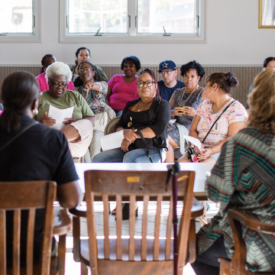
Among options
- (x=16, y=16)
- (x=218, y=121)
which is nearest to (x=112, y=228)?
(x=218, y=121)

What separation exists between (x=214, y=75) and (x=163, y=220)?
4.60 feet

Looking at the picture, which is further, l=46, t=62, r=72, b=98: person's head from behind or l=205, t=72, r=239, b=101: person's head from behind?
l=46, t=62, r=72, b=98: person's head from behind

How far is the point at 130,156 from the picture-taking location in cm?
312

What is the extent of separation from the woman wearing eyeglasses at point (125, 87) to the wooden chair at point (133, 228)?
11.1 ft

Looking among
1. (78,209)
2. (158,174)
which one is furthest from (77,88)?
(158,174)

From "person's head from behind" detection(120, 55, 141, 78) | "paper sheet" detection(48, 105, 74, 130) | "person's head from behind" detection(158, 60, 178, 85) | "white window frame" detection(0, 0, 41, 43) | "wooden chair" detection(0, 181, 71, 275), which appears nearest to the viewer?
"wooden chair" detection(0, 181, 71, 275)

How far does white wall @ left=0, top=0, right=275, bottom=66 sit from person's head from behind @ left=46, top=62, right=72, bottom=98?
294 centimetres

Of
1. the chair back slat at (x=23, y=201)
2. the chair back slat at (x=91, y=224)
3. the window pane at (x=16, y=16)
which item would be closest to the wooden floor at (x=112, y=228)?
the chair back slat at (x=91, y=224)

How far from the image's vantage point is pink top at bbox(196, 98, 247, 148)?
10.1 ft

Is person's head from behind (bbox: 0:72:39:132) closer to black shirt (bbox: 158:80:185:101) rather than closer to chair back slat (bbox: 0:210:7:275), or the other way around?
chair back slat (bbox: 0:210:7:275)

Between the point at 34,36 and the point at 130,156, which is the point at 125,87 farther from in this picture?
the point at 34,36

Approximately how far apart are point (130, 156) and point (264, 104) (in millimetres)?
1727

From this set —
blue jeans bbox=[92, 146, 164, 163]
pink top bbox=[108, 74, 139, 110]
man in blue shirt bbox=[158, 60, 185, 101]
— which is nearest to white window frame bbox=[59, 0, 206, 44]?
pink top bbox=[108, 74, 139, 110]

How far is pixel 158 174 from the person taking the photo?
1391 millimetres
